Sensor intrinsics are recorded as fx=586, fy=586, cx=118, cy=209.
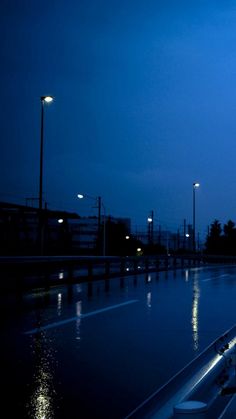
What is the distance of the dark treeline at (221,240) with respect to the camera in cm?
9686

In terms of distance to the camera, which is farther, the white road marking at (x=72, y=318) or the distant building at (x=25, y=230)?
the distant building at (x=25, y=230)

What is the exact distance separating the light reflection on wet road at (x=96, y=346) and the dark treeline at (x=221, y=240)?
8031 centimetres

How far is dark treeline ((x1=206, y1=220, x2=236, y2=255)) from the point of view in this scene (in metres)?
96.9

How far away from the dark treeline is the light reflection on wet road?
80314mm

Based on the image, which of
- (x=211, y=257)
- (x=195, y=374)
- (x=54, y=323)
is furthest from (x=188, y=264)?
(x=195, y=374)

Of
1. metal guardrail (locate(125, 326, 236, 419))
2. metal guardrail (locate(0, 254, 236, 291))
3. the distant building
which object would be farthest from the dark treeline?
metal guardrail (locate(125, 326, 236, 419))

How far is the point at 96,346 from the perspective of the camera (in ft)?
29.7

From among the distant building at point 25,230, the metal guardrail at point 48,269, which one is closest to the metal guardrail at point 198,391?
the metal guardrail at point 48,269

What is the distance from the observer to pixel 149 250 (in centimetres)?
9156

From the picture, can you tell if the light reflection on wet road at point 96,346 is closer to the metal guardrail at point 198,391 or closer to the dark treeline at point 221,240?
the metal guardrail at point 198,391

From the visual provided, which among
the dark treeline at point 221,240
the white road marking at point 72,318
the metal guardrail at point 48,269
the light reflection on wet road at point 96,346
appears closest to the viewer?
the light reflection on wet road at point 96,346

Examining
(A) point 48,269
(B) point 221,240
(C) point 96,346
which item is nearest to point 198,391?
(C) point 96,346

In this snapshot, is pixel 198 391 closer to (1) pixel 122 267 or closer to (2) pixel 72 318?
(2) pixel 72 318

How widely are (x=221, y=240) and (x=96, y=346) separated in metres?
94.5
